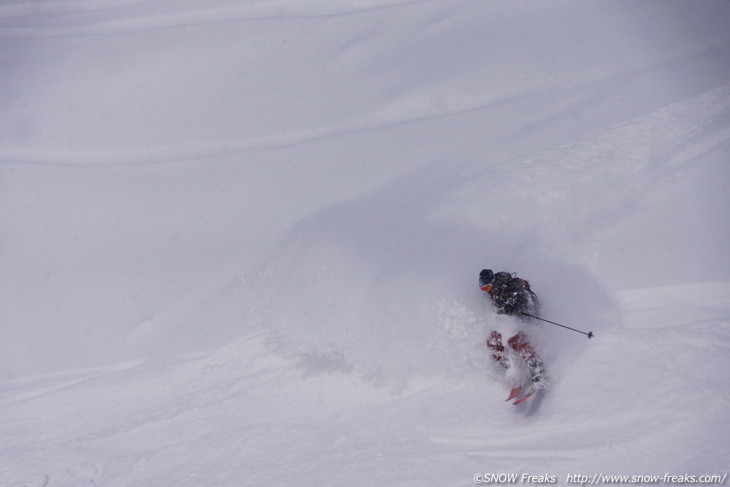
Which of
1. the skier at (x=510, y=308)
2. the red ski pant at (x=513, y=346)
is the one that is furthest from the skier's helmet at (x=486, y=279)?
the red ski pant at (x=513, y=346)

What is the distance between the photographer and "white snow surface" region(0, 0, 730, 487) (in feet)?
17.4

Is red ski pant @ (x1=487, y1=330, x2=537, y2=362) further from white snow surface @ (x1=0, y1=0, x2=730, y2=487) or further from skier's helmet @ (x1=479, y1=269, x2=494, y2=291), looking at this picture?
skier's helmet @ (x1=479, y1=269, x2=494, y2=291)

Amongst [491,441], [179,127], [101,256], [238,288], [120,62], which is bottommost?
[491,441]

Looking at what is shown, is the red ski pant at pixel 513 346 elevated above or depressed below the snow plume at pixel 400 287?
below

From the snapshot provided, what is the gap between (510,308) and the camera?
5.48 metres

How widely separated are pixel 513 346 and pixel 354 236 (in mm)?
3097

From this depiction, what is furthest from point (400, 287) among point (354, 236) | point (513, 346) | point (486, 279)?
point (513, 346)

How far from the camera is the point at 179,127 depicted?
8.84m

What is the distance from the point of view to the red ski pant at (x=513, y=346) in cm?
530

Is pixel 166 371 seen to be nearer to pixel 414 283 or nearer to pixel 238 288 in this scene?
pixel 238 288

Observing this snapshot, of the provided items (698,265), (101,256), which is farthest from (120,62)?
(698,265)

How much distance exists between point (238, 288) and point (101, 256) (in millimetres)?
2919

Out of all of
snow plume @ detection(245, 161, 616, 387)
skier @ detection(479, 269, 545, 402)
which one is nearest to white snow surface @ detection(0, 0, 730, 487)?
snow plume @ detection(245, 161, 616, 387)

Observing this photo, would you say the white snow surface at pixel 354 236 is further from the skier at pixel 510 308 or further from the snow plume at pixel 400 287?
the skier at pixel 510 308
